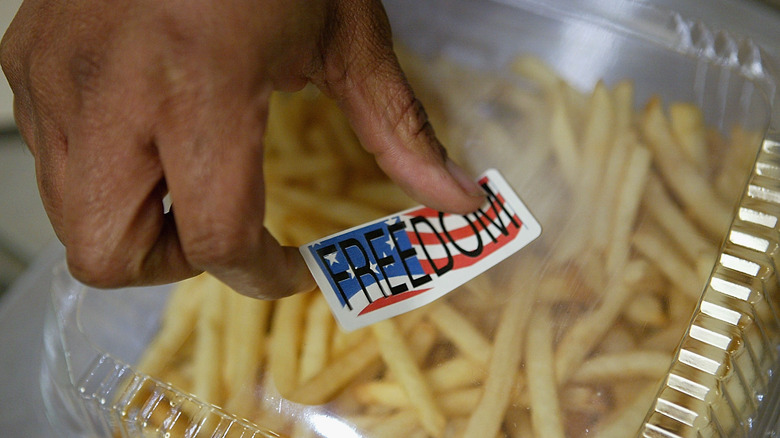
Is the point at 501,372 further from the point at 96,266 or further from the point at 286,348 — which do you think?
the point at 96,266

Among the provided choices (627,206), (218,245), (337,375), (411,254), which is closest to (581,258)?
(627,206)

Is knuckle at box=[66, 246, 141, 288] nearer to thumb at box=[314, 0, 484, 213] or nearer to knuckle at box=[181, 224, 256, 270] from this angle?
knuckle at box=[181, 224, 256, 270]

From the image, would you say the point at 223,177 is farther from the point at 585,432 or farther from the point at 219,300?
the point at 585,432

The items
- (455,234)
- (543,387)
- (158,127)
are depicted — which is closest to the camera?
(158,127)

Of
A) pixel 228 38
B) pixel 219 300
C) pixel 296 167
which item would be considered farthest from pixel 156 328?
pixel 228 38

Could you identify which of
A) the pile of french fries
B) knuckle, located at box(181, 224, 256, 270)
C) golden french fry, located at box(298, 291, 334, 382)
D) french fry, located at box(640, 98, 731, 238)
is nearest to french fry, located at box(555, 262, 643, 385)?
the pile of french fries

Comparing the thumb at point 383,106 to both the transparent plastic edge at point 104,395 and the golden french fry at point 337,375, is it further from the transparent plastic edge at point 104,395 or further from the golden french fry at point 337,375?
the transparent plastic edge at point 104,395

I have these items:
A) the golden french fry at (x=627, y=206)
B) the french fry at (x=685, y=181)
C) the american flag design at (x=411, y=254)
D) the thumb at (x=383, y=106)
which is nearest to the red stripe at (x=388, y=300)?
the american flag design at (x=411, y=254)
